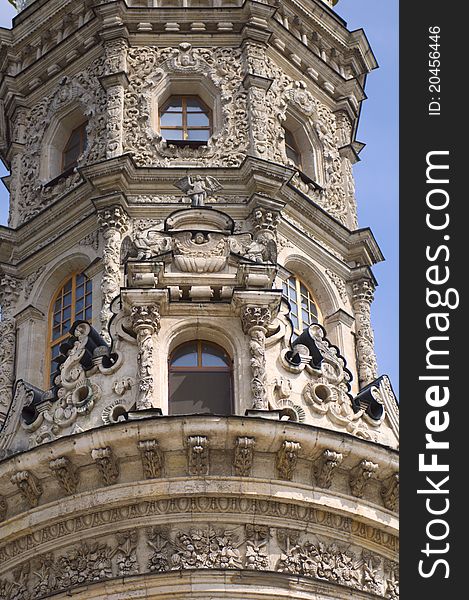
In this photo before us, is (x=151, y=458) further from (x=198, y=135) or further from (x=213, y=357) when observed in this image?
(x=198, y=135)

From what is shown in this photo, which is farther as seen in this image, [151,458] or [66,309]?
[66,309]

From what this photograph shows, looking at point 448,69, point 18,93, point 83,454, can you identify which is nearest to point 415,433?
point 448,69

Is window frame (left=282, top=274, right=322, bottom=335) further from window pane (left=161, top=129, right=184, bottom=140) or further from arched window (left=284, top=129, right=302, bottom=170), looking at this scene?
window pane (left=161, top=129, right=184, bottom=140)

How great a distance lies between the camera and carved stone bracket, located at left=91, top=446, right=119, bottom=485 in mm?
24438

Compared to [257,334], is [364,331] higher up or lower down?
higher up

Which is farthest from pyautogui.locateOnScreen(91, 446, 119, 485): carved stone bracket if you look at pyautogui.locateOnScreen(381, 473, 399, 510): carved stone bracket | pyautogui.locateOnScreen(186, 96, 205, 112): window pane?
pyautogui.locateOnScreen(186, 96, 205, 112): window pane

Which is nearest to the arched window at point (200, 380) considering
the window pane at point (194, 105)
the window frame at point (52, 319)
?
the window frame at point (52, 319)

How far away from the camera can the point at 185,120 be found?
31.8 m

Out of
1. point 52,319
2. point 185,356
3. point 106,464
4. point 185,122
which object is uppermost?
point 185,122

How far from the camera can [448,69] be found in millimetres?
21734

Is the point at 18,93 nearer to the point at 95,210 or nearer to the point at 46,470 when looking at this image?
the point at 95,210

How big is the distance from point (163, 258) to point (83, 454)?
3.75 metres

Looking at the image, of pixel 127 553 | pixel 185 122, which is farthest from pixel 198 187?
pixel 127 553

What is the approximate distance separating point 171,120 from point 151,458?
923cm
